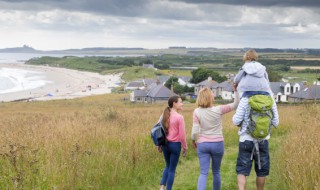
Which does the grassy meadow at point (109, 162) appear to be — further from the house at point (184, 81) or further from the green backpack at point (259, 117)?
the house at point (184, 81)

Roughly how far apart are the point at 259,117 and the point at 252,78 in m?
0.59

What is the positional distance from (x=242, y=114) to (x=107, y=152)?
12.0 ft

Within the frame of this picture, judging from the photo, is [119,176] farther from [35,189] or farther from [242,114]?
[242,114]

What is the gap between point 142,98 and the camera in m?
66.8

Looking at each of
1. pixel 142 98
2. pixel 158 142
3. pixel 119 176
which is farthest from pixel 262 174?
pixel 142 98

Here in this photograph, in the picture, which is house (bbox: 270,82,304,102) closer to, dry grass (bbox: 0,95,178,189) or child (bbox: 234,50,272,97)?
dry grass (bbox: 0,95,178,189)

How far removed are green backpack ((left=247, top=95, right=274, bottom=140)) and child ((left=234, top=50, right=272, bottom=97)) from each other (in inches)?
6.2

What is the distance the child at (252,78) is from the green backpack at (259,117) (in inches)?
6.2

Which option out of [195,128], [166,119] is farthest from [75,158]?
[195,128]

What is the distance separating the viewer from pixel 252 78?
6082mm

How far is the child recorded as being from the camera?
6.05 metres

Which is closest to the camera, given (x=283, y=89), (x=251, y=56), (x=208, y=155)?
(x=251, y=56)

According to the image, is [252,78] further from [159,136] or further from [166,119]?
[159,136]

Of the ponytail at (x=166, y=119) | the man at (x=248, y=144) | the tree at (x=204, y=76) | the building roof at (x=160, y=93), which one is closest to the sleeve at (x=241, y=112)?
the man at (x=248, y=144)
